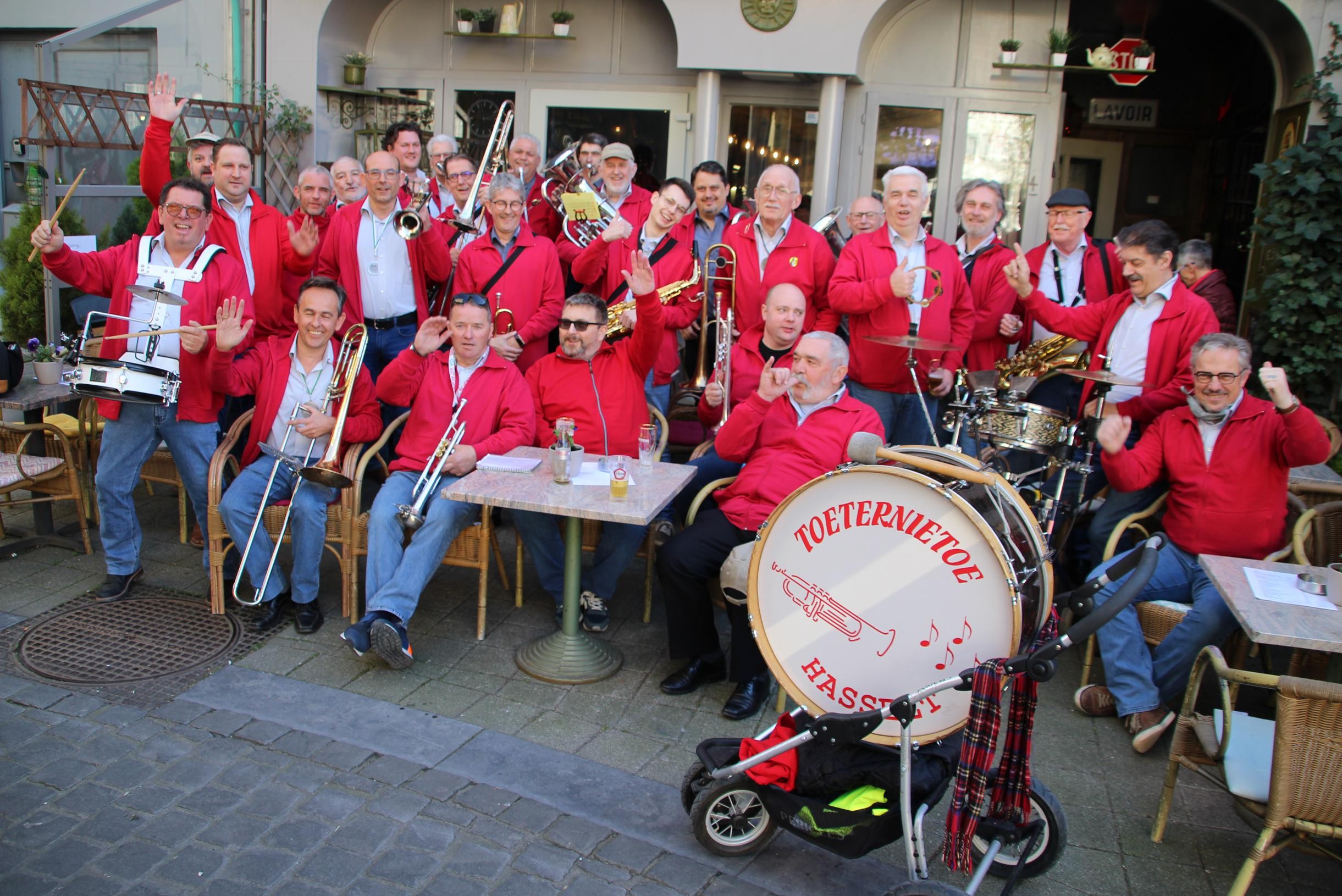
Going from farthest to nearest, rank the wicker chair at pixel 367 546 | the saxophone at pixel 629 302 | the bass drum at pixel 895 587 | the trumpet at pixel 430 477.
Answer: the saxophone at pixel 629 302
the wicker chair at pixel 367 546
the trumpet at pixel 430 477
the bass drum at pixel 895 587

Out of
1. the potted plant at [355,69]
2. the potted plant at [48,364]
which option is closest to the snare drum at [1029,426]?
the potted plant at [48,364]

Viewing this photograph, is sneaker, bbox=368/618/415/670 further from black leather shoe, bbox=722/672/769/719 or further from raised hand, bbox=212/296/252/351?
raised hand, bbox=212/296/252/351

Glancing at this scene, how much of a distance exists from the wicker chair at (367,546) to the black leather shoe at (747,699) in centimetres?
125

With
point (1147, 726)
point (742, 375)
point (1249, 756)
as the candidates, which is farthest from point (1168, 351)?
point (1249, 756)

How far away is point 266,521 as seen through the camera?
4844mm

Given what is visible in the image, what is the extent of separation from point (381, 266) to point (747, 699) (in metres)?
3.24

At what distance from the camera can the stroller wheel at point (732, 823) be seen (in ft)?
10.7

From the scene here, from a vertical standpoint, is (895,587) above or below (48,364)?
below

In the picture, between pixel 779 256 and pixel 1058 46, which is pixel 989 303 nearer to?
pixel 779 256

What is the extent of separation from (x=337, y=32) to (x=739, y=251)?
5.69 metres

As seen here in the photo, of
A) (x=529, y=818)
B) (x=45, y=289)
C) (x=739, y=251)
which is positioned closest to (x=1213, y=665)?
(x=529, y=818)

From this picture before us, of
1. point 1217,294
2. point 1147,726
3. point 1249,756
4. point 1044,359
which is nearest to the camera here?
point 1249,756

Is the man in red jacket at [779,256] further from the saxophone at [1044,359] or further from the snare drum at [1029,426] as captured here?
the snare drum at [1029,426]


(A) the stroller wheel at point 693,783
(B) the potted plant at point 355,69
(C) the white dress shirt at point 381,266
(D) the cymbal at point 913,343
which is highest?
(B) the potted plant at point 355,69
